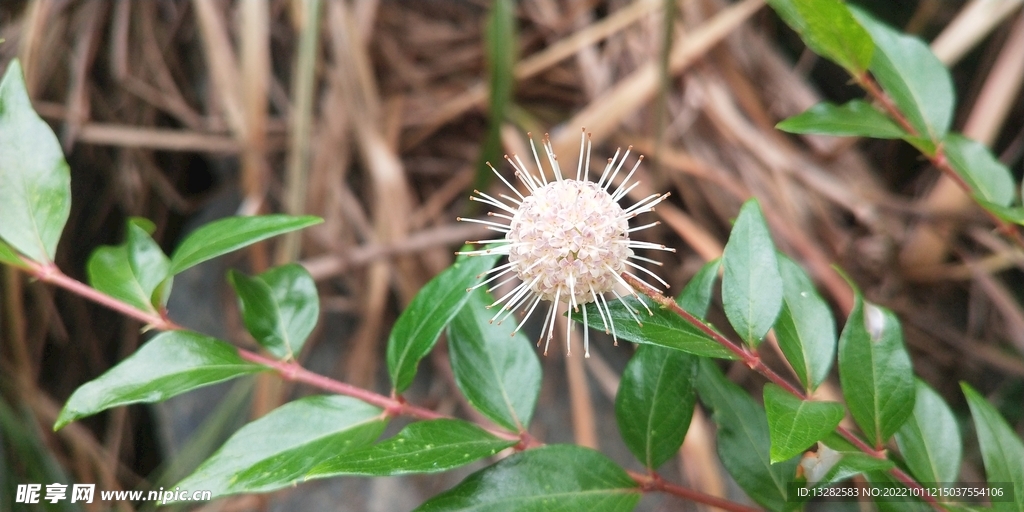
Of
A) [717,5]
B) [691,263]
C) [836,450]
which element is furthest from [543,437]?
[717,5]

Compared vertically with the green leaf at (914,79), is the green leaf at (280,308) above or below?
below

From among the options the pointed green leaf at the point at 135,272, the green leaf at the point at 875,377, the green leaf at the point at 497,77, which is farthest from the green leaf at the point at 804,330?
the green leaf at the point at 497,77

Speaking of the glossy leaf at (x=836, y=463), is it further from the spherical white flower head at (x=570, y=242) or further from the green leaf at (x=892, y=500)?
the spherical white flower head at (x=570, y=242)

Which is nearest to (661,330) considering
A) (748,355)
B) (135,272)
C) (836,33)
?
(748,355)

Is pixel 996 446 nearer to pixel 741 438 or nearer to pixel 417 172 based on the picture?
pixel 741 438

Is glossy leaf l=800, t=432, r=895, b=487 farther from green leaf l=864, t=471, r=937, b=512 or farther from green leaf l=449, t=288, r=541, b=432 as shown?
green leaf l=449, t=288, r=541, b=432

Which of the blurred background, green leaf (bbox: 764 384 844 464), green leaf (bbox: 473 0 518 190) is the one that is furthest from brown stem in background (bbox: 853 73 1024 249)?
green leaf (bbox: 473 0 518 190)
